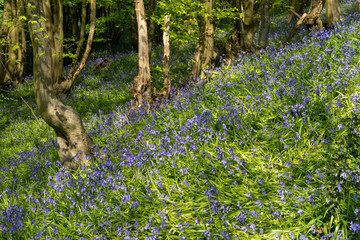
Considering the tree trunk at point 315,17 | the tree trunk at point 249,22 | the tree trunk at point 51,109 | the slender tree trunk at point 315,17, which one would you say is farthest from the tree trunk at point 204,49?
the tree trunk at point 51,109

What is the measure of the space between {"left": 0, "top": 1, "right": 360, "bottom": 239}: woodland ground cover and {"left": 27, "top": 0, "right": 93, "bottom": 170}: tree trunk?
0.51 meters

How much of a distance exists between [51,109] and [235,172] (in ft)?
Result: 12.8

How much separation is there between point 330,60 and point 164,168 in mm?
3394

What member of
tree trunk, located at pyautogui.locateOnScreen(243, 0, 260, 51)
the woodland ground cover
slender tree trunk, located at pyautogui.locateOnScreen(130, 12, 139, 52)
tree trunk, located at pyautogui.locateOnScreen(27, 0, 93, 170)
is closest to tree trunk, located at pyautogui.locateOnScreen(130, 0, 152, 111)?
the woodland ground cover

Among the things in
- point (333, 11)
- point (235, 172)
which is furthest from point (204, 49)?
point (235, 172)

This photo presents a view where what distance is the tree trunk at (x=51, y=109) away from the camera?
6.09 meters

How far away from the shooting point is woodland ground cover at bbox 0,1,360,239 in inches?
133

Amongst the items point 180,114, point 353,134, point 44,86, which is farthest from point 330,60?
point 44,86

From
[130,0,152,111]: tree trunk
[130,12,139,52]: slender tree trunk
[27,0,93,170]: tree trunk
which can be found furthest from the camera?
[130,12,139,52]: slender tree trunk

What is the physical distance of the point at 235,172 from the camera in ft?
13.9

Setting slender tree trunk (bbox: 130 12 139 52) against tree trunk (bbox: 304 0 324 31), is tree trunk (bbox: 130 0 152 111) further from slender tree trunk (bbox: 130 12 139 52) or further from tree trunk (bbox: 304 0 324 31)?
slender tree trunk (bbox: 130 12 139 52)

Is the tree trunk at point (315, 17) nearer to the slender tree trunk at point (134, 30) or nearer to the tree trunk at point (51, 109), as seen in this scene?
the tree trunk at point (51, 109)

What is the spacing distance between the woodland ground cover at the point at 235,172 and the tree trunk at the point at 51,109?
51cm

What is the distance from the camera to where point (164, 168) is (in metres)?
4.79
